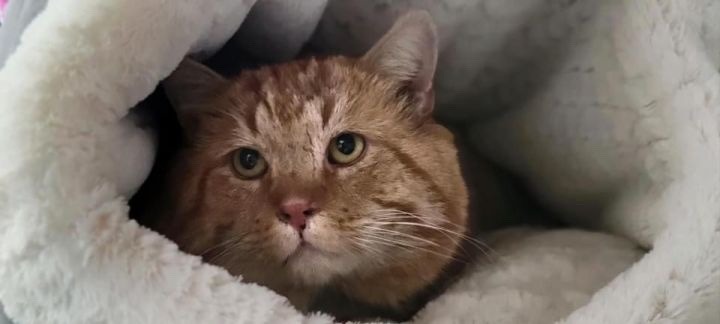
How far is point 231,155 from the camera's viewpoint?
1.17 metres

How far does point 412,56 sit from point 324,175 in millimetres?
270

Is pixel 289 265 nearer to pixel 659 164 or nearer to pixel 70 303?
pixel 70 303

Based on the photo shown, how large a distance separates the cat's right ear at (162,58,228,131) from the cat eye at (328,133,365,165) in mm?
219

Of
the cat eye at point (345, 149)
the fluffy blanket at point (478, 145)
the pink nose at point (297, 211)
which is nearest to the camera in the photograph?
the fluffy blanket at point (478, 145)

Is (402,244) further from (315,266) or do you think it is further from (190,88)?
(190,88)

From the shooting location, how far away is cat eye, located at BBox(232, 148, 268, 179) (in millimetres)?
1135

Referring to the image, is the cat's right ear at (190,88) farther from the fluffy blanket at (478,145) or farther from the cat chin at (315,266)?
the cat chin at (315,266)

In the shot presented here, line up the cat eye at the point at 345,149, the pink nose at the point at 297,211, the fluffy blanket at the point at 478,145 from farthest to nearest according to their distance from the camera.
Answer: the cat eye at the point at 345,149, the pink nose at the point at 297,211, the fluffy blanket at the point at 478,145

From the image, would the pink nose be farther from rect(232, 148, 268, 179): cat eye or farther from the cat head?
rect(232, 148, 268, 179): cat eye

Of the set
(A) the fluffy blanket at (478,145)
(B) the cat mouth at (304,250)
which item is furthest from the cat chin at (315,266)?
(A) the fluffy blanket at (478,145)

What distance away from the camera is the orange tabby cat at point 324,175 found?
105cm

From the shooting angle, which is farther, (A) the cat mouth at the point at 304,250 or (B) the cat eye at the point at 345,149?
(B) the cat eye at the point at 345,149

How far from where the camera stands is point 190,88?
3.97 ft

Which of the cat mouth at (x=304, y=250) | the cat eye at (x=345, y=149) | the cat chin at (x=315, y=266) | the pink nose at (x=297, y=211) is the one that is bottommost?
the cat chin at (x=315, y=266)
